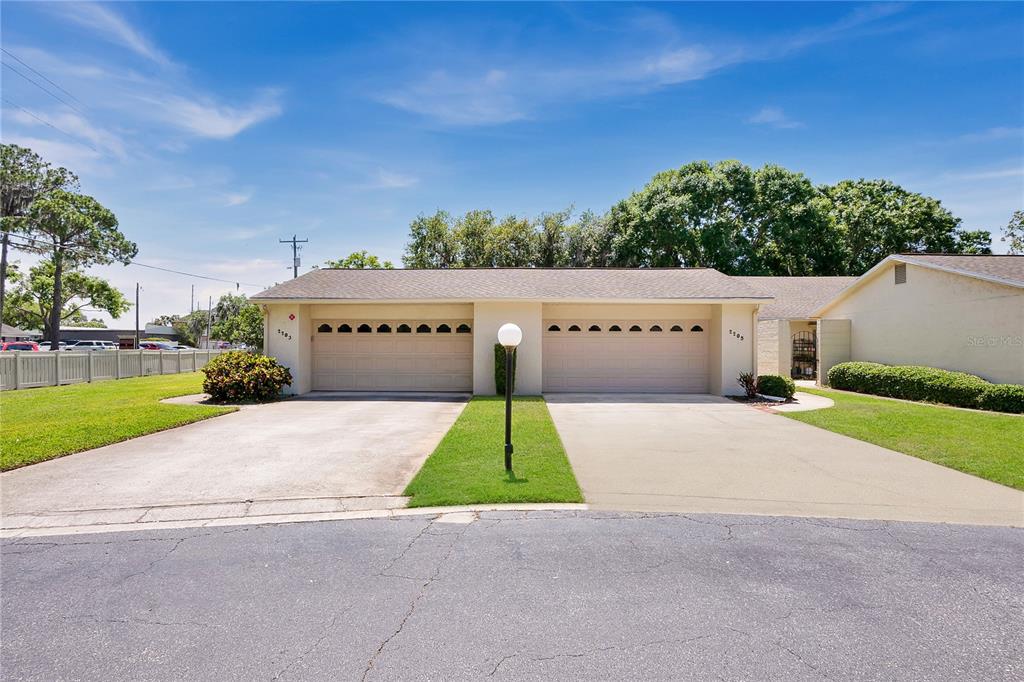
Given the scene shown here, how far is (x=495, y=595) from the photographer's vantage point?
3.36 meters

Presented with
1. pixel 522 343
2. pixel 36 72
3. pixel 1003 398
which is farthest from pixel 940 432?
pixel 36 72

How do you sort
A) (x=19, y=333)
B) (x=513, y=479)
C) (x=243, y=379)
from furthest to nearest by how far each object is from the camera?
(x=19, y=333), (x=243, y=379), (x=513, y=479)

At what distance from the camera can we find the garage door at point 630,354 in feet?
51.1

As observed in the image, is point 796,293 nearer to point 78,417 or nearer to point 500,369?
point 500,369

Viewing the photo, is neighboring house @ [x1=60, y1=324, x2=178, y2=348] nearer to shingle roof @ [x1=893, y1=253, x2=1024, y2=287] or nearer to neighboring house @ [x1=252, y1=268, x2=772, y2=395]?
neighboring house @ [x1=252, y1=268, x2=772, y2=395]

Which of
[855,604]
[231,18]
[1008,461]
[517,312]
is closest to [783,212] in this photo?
[517,312]

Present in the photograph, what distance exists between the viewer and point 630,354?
614 inches

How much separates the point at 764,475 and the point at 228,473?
22.5ft

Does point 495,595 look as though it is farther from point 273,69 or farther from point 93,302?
point 93,302

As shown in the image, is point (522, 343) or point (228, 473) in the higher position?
point (522, 343)

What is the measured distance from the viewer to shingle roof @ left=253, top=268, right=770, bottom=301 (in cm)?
1462

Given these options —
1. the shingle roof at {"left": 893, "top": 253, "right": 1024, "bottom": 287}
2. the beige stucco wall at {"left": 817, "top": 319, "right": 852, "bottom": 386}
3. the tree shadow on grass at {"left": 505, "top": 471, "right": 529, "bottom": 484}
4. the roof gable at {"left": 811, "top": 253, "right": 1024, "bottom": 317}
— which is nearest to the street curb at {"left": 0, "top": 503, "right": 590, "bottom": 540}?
the tree shadow on grass at {"left": 505, "top": 471, "right": 529, "bottom": 484}

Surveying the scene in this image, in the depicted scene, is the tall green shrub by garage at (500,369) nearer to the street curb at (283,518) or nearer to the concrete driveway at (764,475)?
the concrete driveway at (764,475)

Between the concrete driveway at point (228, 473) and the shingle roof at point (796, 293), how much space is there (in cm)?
1659
